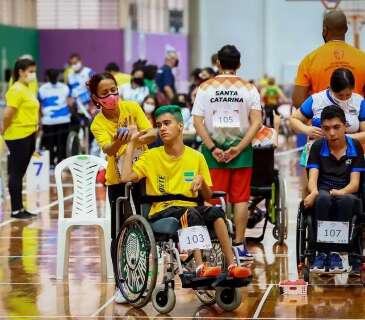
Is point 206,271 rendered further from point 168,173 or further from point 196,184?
point 168,173

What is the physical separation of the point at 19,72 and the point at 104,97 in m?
4.88

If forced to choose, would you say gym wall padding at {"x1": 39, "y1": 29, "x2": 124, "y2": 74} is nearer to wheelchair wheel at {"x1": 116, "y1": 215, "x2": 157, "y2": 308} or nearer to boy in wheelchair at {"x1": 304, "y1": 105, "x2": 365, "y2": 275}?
boy in wheelchair at {"x1": 304, "y1": 105, "x2": 365, "y2": 275}

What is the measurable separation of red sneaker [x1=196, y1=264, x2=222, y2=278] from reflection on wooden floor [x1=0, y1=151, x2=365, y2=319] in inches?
11.1

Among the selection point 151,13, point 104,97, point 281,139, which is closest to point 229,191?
point 104,97

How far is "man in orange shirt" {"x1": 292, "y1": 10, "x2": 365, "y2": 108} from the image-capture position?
9.71 metres

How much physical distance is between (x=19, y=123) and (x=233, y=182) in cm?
396

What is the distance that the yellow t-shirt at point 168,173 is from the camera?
808 centimetres

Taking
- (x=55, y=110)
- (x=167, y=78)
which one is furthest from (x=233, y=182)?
(x=167, y=78)

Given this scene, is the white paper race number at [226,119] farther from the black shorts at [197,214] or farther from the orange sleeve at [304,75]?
the black shorts at [197,214]

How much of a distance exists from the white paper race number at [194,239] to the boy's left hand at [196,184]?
1.17 ft

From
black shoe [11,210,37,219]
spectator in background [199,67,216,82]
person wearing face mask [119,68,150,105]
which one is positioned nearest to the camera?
black shoe [11,210,37,219]

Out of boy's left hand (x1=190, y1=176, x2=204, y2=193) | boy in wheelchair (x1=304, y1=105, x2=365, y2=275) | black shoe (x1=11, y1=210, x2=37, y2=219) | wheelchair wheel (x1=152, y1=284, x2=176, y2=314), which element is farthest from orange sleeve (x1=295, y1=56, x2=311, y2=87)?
black shoe (x1=11, y1=210, x2=37, y2=219)

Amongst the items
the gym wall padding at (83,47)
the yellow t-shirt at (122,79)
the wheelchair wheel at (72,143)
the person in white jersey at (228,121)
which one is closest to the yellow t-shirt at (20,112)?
the person in white jersey at (228,121)

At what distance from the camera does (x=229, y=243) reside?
788cm
